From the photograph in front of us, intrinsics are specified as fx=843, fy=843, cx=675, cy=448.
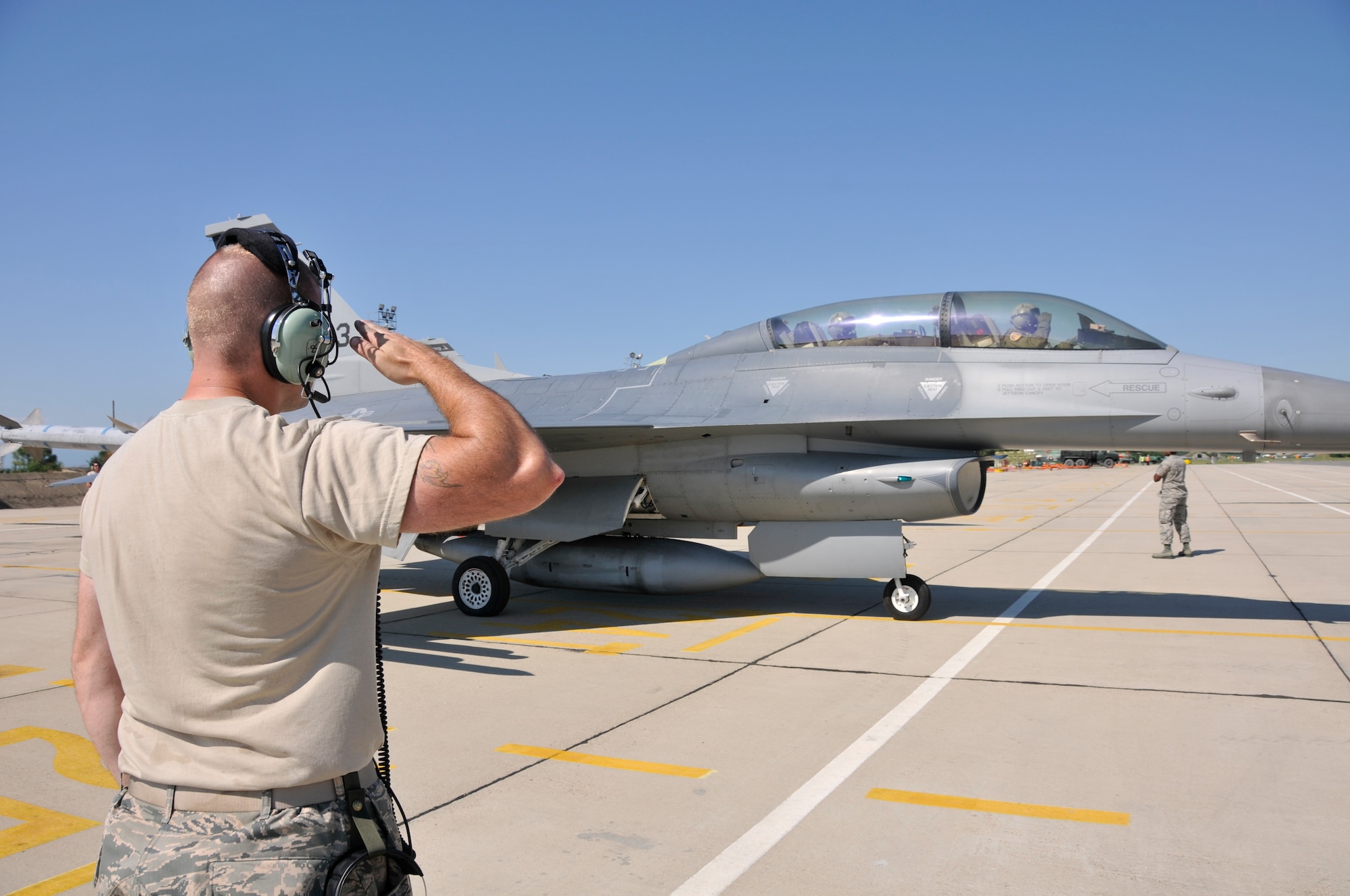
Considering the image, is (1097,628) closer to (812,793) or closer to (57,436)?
(812,793)

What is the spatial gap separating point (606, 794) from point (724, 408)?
5.21m

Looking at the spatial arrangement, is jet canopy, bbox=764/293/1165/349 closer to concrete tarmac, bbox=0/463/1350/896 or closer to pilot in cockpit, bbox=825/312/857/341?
pilot in cockpit, bbox=825/312/857/341

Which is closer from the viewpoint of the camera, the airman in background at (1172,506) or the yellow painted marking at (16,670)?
the yellow painted marking at (16,670)

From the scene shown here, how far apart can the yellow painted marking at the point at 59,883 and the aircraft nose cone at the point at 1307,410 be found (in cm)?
878

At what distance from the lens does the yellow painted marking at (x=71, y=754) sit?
4.71 meters

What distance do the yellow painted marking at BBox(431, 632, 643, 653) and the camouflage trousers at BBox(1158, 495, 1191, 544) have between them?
1002 cm

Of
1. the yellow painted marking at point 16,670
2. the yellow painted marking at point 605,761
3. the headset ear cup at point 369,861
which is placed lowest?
the yellow painted marking at point 16,670

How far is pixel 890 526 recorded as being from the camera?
8352mm

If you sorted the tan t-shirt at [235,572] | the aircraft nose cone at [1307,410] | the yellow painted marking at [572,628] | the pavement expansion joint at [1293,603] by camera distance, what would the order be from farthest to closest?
the yellow painted marking at [572,628]
the aircraft nose cone at [1307,410]
the pavement expansion joint at [1293,603]
the tan t-shirt at [235,572]

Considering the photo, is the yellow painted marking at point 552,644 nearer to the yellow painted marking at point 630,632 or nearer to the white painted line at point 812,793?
the yellow painted marking at point 630,632

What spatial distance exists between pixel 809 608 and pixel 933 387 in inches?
115

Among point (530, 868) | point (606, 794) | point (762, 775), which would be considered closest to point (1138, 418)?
point (762, 775)

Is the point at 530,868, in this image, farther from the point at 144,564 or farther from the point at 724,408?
the point at 724,408

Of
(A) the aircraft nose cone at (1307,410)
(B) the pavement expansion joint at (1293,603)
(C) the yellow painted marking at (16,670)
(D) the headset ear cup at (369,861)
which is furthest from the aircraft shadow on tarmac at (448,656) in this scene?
(A) the aircraft nose cone at (1307,410)
